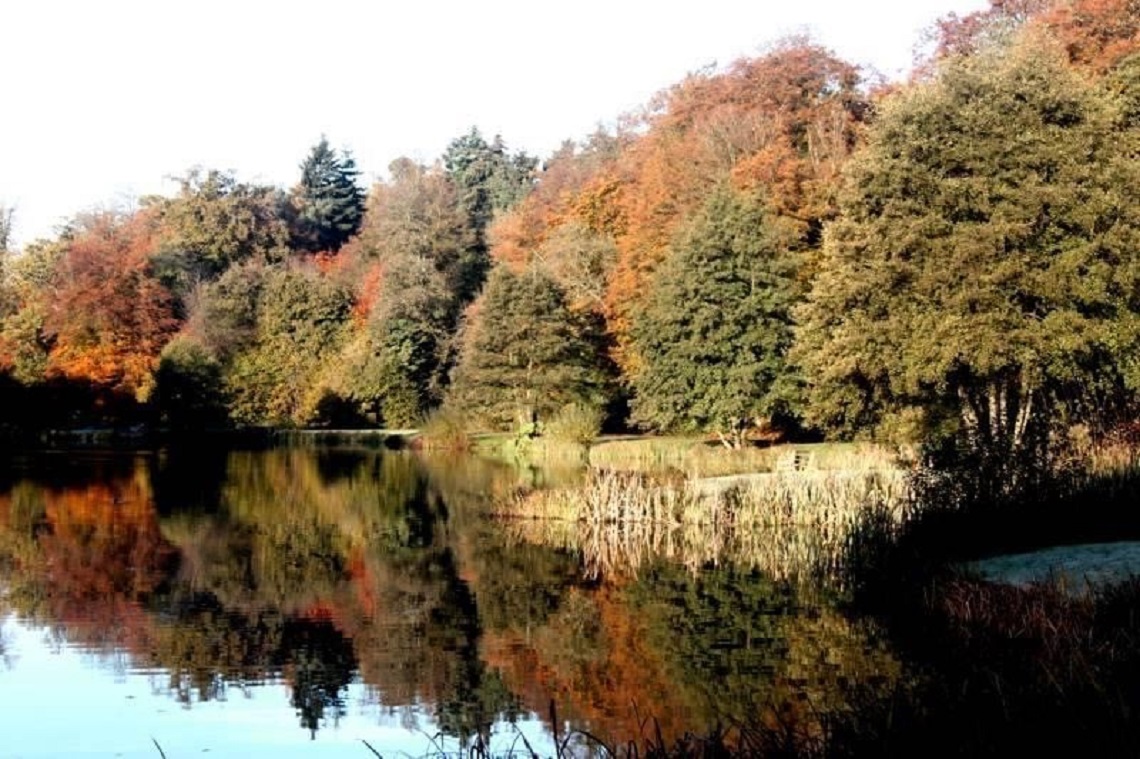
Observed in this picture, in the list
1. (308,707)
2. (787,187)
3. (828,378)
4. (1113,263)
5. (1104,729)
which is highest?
(787,187)

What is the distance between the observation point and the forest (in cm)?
2197

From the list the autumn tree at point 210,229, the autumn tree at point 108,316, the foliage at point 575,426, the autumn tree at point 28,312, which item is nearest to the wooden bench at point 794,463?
the foliage at point 575,426

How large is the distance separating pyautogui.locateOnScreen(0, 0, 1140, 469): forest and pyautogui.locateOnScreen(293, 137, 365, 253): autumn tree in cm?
21

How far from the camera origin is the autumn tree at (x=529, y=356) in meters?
43.8

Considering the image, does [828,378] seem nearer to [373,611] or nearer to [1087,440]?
[1087,440]

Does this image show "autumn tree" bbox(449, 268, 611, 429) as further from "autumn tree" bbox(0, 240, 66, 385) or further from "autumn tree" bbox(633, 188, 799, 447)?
"autumn tree" bbox(0, 240, 66, 385)

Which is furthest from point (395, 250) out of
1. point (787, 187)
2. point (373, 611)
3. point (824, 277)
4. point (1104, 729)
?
point (1104, 729)

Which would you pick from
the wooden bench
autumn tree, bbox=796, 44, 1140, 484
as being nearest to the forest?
autumn tree, bbox=796, 44, 1140, 484

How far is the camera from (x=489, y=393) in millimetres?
45562

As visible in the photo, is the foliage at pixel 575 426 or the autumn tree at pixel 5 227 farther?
the autumn tree at pixel 5 227

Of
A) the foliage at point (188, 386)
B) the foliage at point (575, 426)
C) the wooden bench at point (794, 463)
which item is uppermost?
the foliage at point (188, 386)

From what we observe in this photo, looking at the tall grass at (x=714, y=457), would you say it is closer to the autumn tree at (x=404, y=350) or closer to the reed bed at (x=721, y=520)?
the reed bed at (x=721, y=520)

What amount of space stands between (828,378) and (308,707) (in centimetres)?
1619

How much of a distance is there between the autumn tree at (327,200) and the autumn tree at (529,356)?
3661cm
